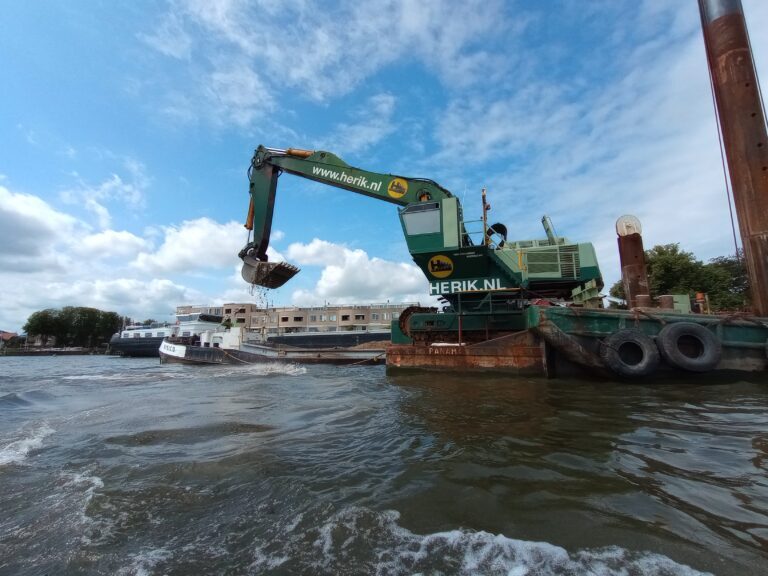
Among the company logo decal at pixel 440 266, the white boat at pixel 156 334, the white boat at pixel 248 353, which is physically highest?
the company logo decal at pixel 440 266

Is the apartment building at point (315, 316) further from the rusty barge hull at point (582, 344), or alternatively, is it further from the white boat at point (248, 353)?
the rusty barge hull at point (582, 344)

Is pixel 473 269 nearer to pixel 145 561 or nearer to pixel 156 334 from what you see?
pixel 145 561

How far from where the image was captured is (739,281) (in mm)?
26547

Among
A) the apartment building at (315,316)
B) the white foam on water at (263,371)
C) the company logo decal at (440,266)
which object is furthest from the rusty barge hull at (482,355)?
the apartment building at (315,316)

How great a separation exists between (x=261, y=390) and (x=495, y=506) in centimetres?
764

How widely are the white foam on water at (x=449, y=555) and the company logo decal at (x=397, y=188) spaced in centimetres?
1154

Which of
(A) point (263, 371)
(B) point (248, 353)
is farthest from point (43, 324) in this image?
(A) point (263, 371)

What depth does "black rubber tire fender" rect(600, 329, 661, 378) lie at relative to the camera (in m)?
7.48

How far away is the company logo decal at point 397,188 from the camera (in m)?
12.7

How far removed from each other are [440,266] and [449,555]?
9.61 meters

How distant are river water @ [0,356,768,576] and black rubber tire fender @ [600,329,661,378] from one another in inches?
81.5

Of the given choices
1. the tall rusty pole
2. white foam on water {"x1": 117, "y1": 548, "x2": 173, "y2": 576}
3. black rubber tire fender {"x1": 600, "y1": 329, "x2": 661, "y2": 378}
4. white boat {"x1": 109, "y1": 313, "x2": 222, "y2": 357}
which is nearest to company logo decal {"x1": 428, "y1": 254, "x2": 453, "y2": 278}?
black rubber tire fender {"x1": 600, "y1": 329, "x2": 661, "y2": 378}

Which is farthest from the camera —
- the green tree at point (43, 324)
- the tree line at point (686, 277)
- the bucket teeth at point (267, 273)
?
the green tree at point (43, 324)

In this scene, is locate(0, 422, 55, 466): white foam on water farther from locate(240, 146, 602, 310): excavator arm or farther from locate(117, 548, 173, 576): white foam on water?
locate(240, 146, 602, 310): excavator arm
